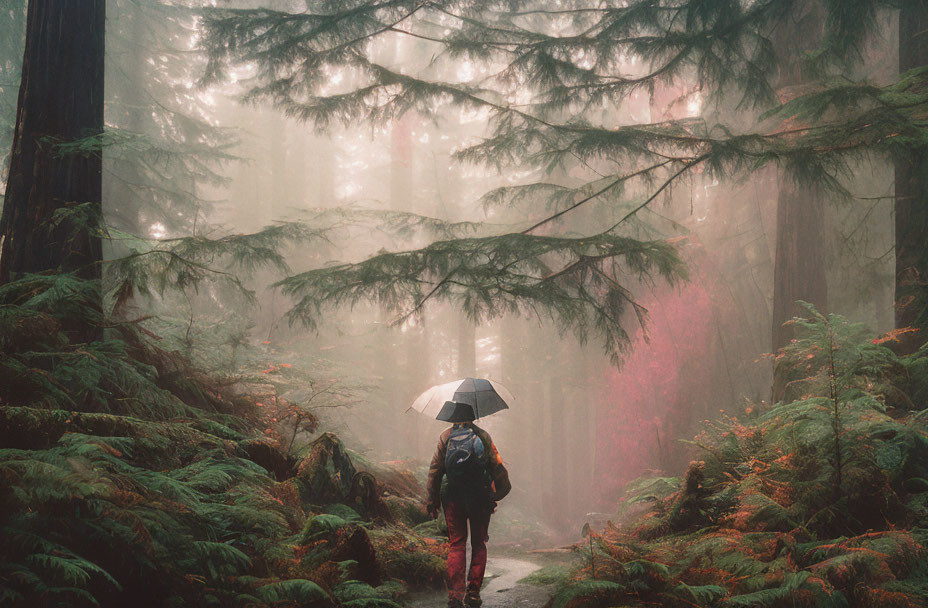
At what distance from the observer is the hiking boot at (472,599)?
5.07 meters

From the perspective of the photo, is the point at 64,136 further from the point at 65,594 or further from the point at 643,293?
the point at 643,293

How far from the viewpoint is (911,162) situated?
6.80 metres

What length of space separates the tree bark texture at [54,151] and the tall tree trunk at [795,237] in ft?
36.2

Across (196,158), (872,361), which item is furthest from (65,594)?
(196,158)

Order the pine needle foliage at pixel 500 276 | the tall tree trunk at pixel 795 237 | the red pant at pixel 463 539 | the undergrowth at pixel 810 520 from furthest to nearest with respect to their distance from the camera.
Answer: the tall tree trunk at pixel 795 237, the pine needle foliage at pixel 500 276, the red pant at pixel 463 539, the undergrowth at pixel 810 520

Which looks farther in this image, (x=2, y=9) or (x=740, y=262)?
(x=740, y=262)

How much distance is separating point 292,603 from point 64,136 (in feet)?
18.8

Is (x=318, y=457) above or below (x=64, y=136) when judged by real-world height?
below

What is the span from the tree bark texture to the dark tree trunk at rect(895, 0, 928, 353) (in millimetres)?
9882

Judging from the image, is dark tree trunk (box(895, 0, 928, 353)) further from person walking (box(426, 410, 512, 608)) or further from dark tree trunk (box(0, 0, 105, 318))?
dark tree trunk (box(0, 0, 105, 318))

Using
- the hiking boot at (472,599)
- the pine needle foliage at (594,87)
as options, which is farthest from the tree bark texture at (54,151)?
the hiking boot at (472,599)

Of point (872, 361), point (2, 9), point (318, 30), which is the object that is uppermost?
point (2, 9)

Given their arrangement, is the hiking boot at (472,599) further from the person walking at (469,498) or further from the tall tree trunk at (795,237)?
the tall tree trunk at (795,237)

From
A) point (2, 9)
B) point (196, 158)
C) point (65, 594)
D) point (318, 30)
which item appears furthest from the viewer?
point (196, 158)
